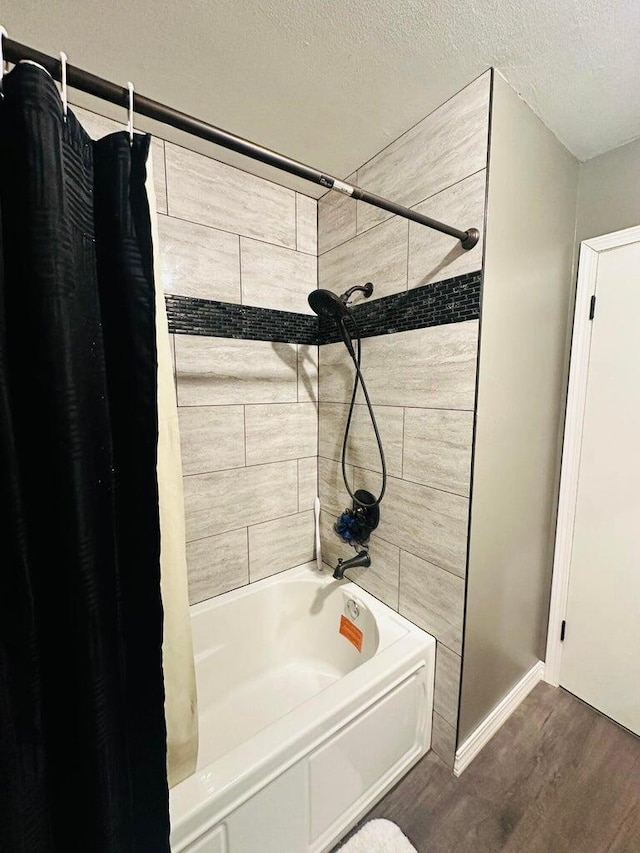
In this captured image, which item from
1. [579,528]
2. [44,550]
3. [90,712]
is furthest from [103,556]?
[579,528]

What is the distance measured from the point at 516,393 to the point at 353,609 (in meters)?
1.18

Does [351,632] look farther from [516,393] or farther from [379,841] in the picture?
[516,393]

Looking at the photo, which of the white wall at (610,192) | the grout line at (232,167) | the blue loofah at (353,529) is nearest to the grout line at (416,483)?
the blue loofah at (353,529)

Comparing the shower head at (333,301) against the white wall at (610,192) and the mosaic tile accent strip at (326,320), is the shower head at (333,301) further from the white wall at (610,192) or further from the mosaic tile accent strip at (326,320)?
the white wall at (610,192)

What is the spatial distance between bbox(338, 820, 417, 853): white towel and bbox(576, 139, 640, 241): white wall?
7.62 feet

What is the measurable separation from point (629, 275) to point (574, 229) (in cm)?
31

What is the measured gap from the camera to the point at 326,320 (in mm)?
1761

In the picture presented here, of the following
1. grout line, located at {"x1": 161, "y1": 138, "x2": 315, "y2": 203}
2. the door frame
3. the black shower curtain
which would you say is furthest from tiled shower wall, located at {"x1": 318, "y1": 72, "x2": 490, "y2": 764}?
the black shower curtain

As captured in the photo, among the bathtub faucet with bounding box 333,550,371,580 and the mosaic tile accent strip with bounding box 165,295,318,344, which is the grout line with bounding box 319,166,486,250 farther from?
the bathtub faucet with bounding box 333,550,371,580

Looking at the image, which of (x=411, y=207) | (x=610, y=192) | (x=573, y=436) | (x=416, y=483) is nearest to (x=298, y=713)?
(x=416, y=483)

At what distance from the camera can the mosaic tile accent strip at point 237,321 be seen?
1470 millimetres

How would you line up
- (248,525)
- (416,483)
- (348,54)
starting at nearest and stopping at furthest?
(348,54) < (416,483) < (248,525)

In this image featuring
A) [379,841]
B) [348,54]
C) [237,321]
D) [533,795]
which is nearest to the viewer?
[348,54]

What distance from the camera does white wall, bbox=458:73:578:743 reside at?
1.17 m
